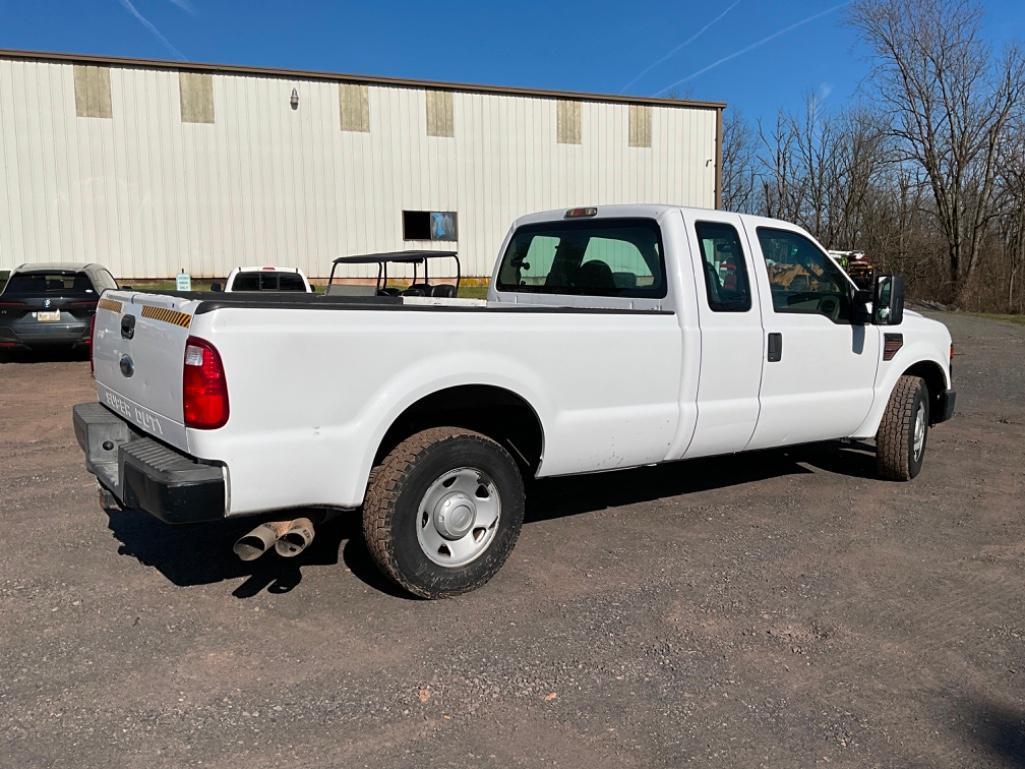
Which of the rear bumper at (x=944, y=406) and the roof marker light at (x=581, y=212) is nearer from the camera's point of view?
the roof marker light at (x=581, y=212)

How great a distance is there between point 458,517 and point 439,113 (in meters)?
21.1

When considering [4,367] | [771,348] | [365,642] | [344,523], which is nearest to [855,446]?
[771,348]

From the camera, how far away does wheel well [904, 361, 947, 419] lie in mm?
6762

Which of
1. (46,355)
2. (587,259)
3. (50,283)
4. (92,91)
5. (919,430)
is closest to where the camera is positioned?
(587,259)

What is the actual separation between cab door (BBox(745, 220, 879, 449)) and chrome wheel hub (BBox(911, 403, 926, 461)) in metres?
→ 0.64

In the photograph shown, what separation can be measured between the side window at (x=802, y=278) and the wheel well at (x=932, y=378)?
1200mm

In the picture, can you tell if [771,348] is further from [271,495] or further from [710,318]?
[271,495]

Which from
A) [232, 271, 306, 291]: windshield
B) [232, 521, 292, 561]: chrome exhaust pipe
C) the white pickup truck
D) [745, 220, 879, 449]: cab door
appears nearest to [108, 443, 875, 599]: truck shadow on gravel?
[232, 521, 292, 561]: chrome exhaust pipe

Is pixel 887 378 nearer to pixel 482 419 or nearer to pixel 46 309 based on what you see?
pixel 482 419

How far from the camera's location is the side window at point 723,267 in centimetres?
515

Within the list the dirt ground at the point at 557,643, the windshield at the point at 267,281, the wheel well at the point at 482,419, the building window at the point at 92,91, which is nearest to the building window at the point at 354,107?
the building window at the point at 92,91

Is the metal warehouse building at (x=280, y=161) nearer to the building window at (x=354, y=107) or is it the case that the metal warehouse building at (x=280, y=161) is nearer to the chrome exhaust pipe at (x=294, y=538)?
the building window at (x=354, y=107)

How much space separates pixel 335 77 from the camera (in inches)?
886

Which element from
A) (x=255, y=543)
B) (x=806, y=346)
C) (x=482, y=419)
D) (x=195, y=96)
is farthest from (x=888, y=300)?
(x=195, y=96)
